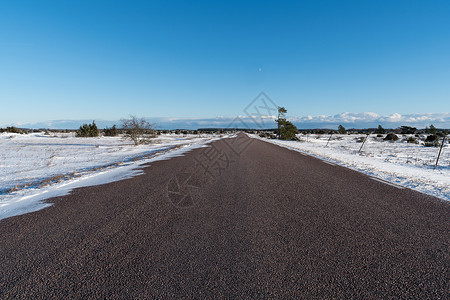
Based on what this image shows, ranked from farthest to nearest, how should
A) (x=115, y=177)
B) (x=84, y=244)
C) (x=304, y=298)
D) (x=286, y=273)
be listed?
(x=115, y=177)
(x=84, y=244)
(x=286, y=273)
(x=304, y=298)

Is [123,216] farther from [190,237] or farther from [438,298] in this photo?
[438,298]

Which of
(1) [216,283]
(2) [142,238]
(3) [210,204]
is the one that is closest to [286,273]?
(1) [216,283]

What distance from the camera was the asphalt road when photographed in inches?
82.9

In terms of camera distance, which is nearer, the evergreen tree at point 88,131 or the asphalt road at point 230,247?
the asphalt road at point 230,247

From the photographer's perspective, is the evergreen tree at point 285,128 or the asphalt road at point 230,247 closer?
the asphalt road at point 230,247

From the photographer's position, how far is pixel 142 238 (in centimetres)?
312

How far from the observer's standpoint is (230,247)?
9.35 feet

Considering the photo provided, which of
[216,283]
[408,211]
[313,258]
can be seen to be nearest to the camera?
[216,283]

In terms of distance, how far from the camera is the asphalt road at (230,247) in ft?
6.91

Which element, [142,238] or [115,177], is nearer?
[142,238]

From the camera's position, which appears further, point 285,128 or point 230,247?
point 285,128

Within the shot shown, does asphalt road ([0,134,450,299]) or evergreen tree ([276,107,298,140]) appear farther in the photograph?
evergreen tree ([276,107,298,140])

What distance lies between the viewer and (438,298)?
77.0 inches

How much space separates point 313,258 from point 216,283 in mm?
1216
